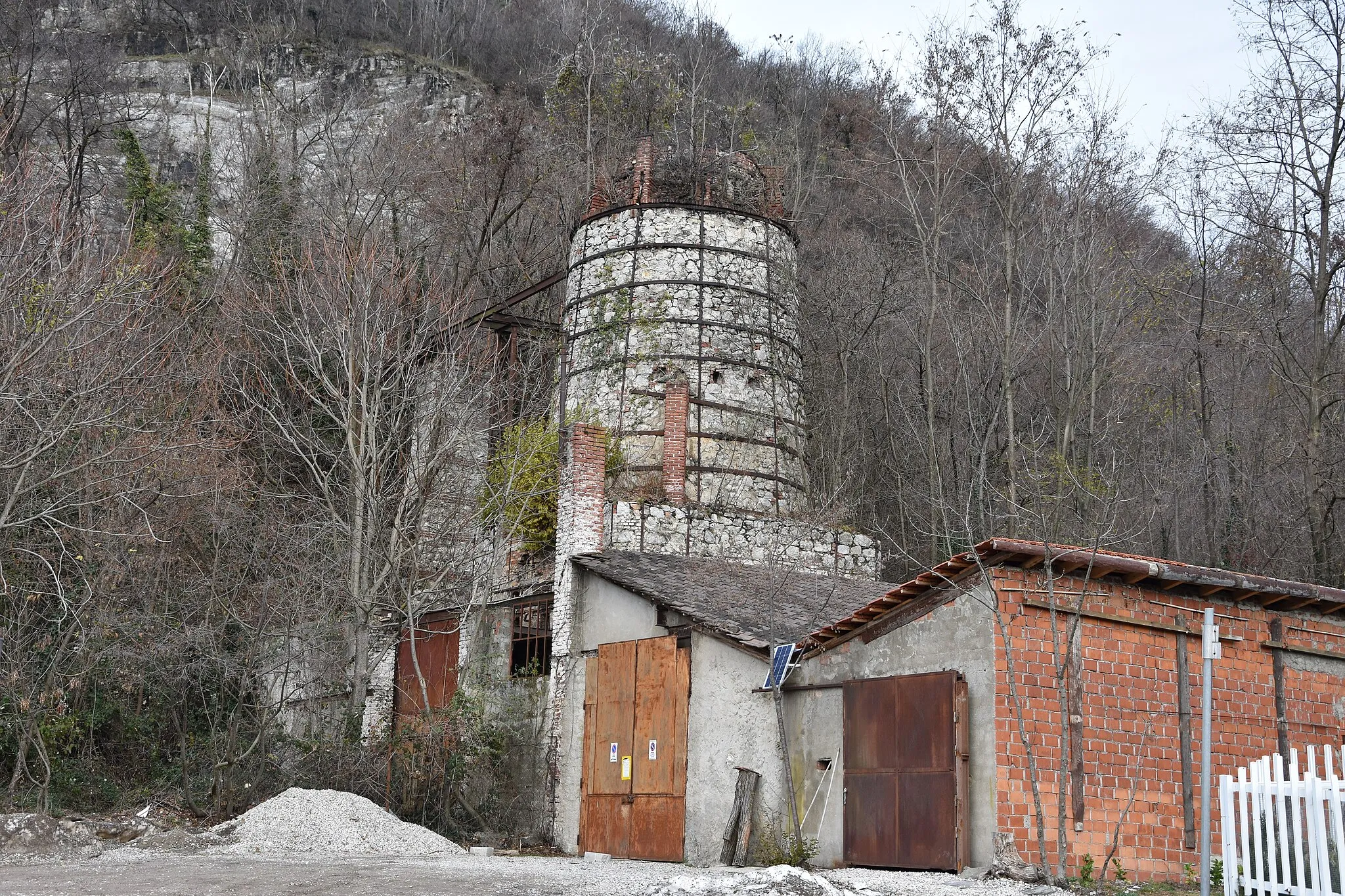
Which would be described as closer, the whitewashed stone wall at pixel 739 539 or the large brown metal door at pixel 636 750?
the large brown metal door at pixel 636 750

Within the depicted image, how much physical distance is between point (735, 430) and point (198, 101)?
110 feet

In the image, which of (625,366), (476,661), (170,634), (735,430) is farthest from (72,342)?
(735,430)

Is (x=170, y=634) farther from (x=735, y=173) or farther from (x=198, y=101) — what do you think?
(x=198, y=101)

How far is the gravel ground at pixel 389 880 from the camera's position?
364 inches

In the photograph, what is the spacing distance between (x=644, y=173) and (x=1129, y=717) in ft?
45.7

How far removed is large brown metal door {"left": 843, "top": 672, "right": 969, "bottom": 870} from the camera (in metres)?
10.9

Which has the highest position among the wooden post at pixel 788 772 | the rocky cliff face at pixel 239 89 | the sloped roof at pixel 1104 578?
the rocky cliff face at pixel 239 89

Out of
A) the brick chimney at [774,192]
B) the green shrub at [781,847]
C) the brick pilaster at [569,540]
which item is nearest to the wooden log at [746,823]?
the green shrub at [781,847]

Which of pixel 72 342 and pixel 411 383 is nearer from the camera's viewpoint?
pixel 72 342

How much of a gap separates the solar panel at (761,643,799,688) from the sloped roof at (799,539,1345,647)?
0.51 metres

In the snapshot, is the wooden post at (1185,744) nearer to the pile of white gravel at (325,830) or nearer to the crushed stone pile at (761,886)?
the crushed stone pile at (761,886)

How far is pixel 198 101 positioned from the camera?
45500 millimetres

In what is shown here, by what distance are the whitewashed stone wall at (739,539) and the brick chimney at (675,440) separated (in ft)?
2.67

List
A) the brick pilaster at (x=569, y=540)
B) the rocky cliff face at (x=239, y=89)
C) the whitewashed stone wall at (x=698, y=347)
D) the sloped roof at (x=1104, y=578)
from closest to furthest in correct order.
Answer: the sloped roof at (x=1104, y=578) → the brick pilaster at (x=569, y=540) → the whitewashed stone wall at (x=698, y=347) → the rocky cliff face at (x=239, y=89)
